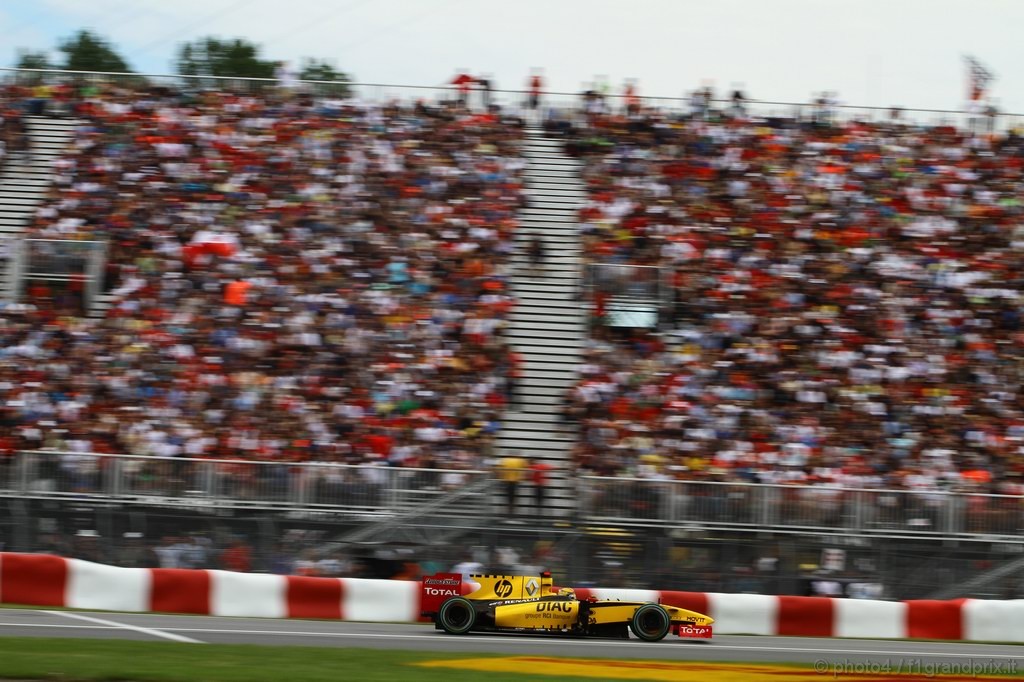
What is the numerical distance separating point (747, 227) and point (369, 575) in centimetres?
941

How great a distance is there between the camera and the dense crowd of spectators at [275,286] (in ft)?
56.7

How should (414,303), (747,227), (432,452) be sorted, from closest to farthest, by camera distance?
(432,452) < (414,303) < (747,227)

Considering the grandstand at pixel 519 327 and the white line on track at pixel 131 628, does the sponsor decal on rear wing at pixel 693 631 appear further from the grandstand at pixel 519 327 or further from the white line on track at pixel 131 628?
the white line on track at pixel 131 628

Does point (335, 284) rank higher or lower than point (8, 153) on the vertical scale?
lower

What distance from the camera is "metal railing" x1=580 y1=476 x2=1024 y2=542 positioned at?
15.1 meters

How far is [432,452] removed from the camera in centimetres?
1698

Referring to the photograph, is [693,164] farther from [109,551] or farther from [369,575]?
[109,551]

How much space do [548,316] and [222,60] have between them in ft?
159

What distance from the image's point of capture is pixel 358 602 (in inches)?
531

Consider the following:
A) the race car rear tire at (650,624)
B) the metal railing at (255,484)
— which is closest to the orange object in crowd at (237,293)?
the metal railing at (255,484)

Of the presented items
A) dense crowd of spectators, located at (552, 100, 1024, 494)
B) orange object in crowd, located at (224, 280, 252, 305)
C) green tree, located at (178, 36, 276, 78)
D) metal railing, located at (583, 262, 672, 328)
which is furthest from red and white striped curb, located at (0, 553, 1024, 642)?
green tree, located at (178, 36, 276, 78)

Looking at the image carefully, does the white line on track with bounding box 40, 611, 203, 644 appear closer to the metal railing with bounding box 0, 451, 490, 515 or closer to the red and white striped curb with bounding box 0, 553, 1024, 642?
the red and white striped curb with bounding box 0, 553, 1024, 642

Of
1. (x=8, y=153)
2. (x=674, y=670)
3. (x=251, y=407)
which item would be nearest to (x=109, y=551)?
(x=251, y=407)

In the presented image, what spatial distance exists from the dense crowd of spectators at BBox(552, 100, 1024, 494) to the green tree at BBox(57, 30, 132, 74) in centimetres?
4429
